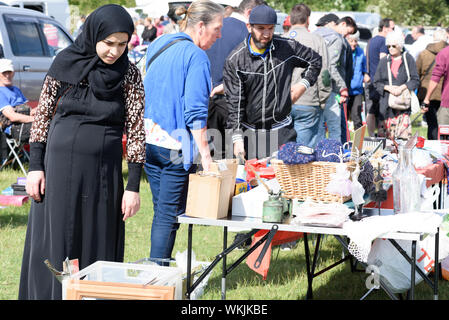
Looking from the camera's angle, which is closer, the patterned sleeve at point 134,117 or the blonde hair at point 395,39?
the patterned sleeve at point 134,117

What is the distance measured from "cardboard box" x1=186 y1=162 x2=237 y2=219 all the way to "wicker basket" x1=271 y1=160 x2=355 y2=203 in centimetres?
31

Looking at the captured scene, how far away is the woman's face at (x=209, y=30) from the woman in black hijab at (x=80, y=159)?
0.90 m

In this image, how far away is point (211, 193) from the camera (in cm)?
358

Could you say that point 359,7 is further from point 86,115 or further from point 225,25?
point 86,115

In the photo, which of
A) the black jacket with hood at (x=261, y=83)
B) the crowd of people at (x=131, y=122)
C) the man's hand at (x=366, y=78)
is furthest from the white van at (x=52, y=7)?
the black jacket with hood at (x=261, y=83)

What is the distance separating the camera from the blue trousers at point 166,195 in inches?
172

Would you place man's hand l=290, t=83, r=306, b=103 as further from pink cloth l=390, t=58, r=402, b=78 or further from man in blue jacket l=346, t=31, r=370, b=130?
man in blue jacket l=346, t=31, r=370, b=130

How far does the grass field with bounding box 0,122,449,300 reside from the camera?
4.90 metres

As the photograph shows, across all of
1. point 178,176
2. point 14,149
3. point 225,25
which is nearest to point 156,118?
point 178,176

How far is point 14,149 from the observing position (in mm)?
9523

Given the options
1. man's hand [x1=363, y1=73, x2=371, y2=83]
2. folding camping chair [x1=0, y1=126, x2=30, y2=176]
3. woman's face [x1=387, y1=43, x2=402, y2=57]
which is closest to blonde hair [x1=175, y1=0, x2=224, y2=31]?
folding camping chair [x1=0, y1=126, x2=30, y2=176]

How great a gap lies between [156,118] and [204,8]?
2.32 feet

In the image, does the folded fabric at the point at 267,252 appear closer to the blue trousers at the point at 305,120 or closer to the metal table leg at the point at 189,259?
the metal table leg at the point at 189,259

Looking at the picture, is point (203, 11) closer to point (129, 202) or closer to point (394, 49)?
point (129, 202)
